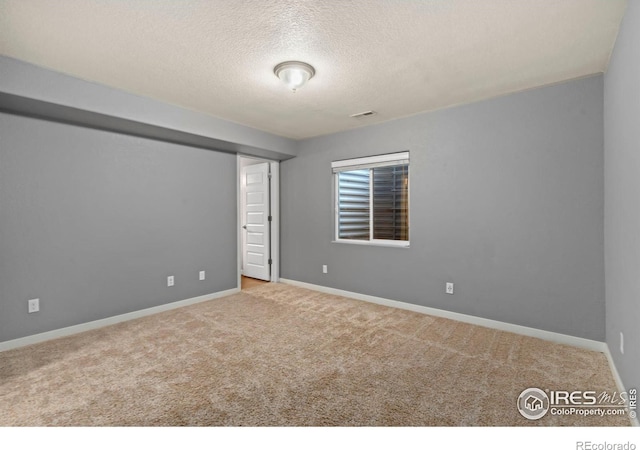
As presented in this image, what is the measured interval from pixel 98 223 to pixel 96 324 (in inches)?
42.6

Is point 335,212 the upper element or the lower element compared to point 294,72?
lower

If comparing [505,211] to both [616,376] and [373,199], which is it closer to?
[616,376]

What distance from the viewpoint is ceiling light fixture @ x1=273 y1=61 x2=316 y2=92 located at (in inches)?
99.6

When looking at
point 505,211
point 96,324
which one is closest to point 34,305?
point 96,324

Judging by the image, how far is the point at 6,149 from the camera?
2818 mm

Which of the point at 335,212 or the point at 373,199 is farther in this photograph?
the point at 335,212

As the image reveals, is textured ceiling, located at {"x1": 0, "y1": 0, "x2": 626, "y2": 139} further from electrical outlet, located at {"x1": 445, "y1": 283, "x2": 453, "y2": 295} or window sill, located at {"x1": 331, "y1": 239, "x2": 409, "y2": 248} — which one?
electrical outlet, located at {"x1": 445, "y1": 283, "x2": 453, "y2": 295}

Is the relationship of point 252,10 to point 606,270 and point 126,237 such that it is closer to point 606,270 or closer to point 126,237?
point 126,237

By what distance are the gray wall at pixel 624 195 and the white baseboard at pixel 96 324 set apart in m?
4.29

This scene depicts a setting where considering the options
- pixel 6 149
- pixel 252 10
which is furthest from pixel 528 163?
pixel 6 149

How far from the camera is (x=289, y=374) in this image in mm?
2352

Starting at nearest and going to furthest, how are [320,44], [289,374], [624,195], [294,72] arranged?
[624,195] < [320,44] < [289,374] < [294,72]

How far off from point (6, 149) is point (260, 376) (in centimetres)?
303

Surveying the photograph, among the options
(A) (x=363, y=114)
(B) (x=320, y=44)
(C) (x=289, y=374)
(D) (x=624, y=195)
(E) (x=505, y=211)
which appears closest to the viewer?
(D) (x=624, y=195)
